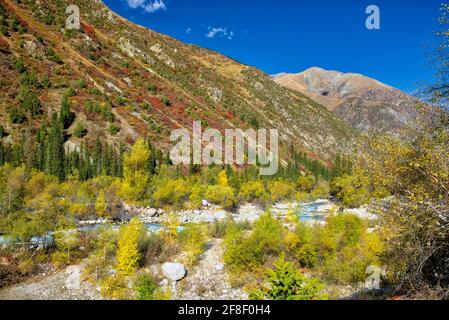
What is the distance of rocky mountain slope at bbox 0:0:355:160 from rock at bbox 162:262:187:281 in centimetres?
4580

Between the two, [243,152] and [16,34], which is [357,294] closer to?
[243,152]

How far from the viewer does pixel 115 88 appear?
78.6 m

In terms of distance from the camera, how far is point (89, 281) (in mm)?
17047

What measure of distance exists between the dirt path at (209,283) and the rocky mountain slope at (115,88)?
46.4 m

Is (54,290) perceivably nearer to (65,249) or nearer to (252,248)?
(65,249)

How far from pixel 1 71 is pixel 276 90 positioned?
13047cm

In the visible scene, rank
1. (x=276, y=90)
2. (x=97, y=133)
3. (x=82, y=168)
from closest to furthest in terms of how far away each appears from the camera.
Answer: (x=82, y=168) → (x=97, y=133) → (x=276, y=90)

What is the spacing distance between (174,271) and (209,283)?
6.69 ft

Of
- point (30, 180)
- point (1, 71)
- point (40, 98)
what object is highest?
point (1, 71)

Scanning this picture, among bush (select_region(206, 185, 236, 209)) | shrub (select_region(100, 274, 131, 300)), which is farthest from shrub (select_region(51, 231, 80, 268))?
bush (select_region(206, 185, 236, 209))

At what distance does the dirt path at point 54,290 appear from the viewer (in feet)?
51.1

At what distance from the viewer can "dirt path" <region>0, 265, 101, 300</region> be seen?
15.6m

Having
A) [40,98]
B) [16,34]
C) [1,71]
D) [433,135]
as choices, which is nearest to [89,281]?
[433,135]

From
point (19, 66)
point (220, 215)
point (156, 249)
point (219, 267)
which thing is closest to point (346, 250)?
point (219, 267)
